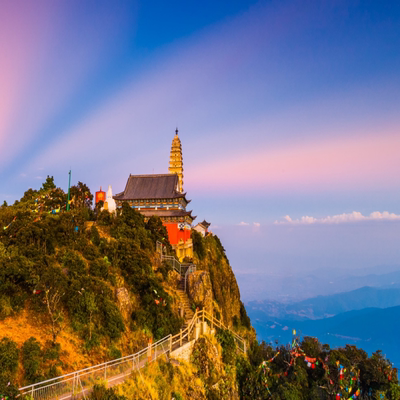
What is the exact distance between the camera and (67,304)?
17.2 m

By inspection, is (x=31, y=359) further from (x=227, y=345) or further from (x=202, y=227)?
(x=202, y=227)

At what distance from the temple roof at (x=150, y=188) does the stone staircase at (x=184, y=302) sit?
16.5 metres

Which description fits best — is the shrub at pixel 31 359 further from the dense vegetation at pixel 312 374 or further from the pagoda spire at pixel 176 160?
the pagoda spire at pixel 176 160

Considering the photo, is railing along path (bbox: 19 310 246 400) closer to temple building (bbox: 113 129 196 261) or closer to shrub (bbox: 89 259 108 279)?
shrub (bbox: 89 259 108 279)

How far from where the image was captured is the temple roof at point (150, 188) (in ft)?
140

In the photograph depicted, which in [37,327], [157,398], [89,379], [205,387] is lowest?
[205,387]

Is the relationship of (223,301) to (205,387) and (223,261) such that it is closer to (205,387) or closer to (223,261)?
(223,261)

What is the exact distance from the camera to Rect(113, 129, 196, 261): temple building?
40.0m

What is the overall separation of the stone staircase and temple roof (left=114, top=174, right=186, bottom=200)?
1653cm

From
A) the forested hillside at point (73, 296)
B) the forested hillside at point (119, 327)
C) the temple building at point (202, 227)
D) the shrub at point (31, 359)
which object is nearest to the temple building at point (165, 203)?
the forested hillside at point (119, 327)

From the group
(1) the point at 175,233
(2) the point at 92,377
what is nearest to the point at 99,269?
(2) the point at 92,377

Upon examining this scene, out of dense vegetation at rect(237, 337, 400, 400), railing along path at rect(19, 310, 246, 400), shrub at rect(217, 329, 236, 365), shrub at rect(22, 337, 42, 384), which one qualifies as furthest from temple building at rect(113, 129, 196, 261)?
shrub at rect(22, 337, 42, 384)

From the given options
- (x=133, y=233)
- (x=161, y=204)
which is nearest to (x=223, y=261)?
(x=161, y=204)

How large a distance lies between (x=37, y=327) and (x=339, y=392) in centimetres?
1845
